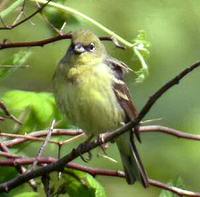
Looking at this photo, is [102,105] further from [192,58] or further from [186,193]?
[192,58]

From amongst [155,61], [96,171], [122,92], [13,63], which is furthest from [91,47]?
[155,61]

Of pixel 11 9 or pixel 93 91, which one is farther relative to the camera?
pixel 93 91

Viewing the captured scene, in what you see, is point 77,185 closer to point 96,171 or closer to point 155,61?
point 96,171

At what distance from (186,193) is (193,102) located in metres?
2.24

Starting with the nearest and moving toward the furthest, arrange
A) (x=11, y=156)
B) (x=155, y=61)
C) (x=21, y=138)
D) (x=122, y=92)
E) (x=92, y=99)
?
(x=11, y=156) → (x=21, y=138) → (x=92, y=99) → (x=122, y=92) → (x=155, y=61)

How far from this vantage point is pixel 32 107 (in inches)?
134

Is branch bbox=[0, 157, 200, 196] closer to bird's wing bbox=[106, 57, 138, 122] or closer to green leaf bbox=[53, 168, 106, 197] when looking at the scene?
green leaf bbox=[53, 168, 106, 197]

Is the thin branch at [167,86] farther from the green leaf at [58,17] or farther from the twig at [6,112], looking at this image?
the green leaf at [58,17]

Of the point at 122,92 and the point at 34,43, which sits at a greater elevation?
the point at 34,43

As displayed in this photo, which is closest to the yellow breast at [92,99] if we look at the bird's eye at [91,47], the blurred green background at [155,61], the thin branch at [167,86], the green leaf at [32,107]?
the bird's eye at [91,47]

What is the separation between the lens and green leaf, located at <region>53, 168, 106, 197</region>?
3369 mm

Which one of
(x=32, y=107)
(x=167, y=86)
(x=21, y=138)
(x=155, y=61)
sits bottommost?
(x=155, y=61)

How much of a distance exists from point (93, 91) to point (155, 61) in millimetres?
1387

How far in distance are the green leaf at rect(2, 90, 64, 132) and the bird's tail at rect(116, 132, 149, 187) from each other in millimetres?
460
